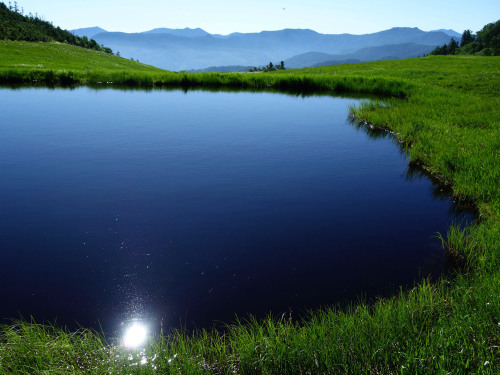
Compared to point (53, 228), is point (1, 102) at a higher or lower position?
higher

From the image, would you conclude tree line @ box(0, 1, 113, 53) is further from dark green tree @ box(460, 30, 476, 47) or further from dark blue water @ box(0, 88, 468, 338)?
dark green tree @ box(460, 30, 476, 47)

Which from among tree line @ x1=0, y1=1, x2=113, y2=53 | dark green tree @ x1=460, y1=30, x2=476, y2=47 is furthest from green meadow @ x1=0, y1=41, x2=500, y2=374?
dark green tree @ x1=460, y1=30, x2=476, y2=47

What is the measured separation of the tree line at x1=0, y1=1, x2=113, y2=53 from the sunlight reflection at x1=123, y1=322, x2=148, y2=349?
339ft

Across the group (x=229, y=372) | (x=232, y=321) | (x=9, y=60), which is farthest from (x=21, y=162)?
(x=9, y=60)

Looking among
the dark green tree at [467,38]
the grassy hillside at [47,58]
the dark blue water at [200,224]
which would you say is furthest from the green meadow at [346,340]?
the dark green tree at [467,38]

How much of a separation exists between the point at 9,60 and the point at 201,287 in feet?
241

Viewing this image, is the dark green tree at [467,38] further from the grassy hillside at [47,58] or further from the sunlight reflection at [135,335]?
the sunlight reflection at [135,335]

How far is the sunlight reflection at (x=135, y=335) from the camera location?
6.25 meters

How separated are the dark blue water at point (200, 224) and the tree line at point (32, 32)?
296 feet

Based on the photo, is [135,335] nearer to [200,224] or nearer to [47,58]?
[200,224]

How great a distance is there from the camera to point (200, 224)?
34.8 ft

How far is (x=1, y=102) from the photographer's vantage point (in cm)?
3059

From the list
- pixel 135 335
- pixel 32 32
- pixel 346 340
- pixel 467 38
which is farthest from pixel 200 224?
pixel 467 38

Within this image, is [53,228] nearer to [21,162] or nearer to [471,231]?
[21,162]
